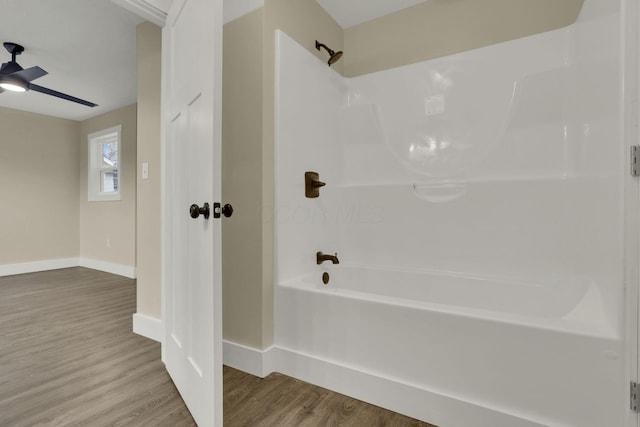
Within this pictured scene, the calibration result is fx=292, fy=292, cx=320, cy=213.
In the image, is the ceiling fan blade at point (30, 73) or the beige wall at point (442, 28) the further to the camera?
the ceiling fan blade at point (30, 73)

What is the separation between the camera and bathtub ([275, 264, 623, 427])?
3.29 ft

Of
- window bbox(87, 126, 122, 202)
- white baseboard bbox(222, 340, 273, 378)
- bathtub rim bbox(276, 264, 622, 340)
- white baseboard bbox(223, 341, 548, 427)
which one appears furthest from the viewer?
window bbox(87, 126, 122, 202)

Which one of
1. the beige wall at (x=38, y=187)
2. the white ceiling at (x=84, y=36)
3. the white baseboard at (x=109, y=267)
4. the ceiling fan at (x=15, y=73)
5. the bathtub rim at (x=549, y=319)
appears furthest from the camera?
the beige wall at (x=38, y=187)

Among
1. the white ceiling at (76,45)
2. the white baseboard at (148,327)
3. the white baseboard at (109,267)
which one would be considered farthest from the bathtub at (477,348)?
the white baseboard at (109,267)

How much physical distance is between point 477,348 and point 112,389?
5.79 ft

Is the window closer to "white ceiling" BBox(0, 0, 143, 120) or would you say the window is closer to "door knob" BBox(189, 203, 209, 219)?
"white ceiling" BBox(0, 0, 143, 120)

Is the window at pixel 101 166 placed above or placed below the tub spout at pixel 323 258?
above

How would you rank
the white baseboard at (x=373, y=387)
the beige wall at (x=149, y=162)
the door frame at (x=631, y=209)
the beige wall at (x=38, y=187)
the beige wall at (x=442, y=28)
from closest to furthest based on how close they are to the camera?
the door frame at (x=631, y=209) → the white baseboard at (x=373, y=387) → the beige wall at (x=442, y=28) → the beige wall at (x=149, y=162) → the beige wall at (x=38, y=187)

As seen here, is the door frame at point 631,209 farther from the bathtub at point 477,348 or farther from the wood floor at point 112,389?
the wood floor at point 112,389

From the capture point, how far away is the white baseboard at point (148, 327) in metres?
2.07

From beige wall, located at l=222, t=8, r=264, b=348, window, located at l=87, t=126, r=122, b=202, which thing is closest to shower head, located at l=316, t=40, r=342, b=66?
beige wall, located at l=222, t=8, r=264, b=348

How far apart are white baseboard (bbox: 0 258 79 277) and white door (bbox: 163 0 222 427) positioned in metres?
4.24

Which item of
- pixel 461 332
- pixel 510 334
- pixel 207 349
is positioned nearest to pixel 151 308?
pixel 207 349

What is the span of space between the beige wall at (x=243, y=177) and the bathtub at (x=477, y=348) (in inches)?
7.8
